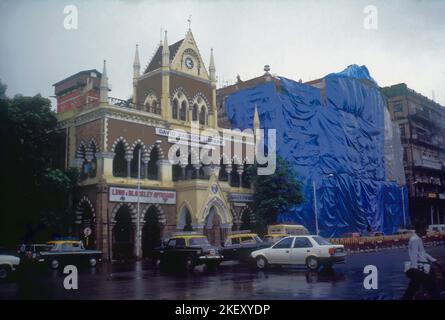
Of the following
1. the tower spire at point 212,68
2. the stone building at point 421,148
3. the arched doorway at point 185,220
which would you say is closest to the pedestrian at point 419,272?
the arched doorway at point 185,220

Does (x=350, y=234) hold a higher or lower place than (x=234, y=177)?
lower

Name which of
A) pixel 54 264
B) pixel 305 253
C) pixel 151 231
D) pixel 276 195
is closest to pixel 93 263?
pixel 54 264

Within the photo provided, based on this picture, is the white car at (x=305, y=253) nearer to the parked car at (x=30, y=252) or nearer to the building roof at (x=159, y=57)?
the parked car at (x=30, y=252)

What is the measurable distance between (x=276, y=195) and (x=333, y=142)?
33.1 ft

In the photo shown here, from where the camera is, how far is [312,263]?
1752 centimetres

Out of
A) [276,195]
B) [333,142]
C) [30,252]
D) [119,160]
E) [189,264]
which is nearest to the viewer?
[189,264]

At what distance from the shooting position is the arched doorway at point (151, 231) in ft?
98.5

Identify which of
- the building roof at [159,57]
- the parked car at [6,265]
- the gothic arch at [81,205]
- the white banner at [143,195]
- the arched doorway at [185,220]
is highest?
the building roof at [159,57]

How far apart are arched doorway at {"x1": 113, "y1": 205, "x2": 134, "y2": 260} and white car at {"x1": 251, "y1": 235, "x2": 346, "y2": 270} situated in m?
11.8

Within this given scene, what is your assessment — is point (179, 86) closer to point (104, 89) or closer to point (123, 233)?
point (104, 89)

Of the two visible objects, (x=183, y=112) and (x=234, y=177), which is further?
(x=234, y=177)

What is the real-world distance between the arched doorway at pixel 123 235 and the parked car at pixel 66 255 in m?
5.06

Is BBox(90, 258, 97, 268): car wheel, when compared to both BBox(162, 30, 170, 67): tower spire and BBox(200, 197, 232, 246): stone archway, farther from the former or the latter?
BBox(162, 30, 170, 67): tower spire
